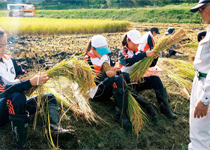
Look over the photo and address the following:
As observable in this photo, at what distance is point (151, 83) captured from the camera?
3.25m

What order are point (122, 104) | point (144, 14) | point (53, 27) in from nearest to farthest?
point (122, 104) < point (53, 27) < point (144, 14)

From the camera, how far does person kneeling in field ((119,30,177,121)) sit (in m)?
3.12

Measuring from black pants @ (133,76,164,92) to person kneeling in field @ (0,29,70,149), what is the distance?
133cm

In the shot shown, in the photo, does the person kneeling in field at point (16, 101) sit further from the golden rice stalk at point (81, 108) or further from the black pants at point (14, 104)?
the golden rice stalk at point (81, 108)

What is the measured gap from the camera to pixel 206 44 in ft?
6.74

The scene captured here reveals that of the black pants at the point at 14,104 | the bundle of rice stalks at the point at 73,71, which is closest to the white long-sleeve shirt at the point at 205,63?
the bundle of rice stalks at the point at 73,71

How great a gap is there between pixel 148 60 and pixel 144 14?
27.2 metres

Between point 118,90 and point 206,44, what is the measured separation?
1.10 meters

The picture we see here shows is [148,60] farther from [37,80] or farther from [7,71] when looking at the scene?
[7,71]

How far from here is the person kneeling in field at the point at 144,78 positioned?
3116 mm

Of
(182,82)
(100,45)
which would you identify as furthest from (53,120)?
(182,82)

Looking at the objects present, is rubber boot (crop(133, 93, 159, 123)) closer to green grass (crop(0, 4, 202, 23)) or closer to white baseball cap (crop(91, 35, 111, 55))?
white baseball cap (crop(91, 35, 111, 55))

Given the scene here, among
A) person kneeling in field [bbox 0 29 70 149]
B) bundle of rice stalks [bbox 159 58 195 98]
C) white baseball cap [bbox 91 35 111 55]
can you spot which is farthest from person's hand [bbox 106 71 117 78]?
bundle of rice stalks [bbox 159 58 195 98]

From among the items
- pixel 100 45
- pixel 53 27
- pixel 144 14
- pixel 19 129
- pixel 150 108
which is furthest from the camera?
pixel 144 14
